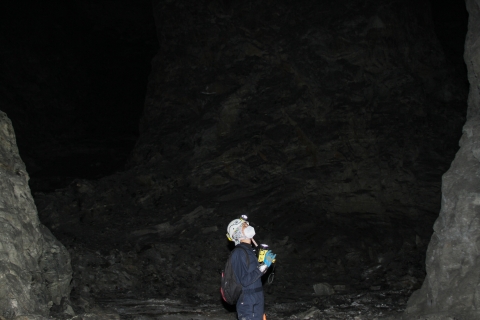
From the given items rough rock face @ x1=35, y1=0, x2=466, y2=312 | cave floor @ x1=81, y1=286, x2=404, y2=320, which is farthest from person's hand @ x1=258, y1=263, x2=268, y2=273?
rough rock face @ x1=35, y1=0, x2=466, y2=312

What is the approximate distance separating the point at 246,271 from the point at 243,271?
3cm

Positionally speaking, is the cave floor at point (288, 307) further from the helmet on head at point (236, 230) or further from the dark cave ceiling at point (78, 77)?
the dark cave ceiling at point (78, 77)

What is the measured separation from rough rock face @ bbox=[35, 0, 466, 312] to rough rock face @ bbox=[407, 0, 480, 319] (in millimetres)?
4028

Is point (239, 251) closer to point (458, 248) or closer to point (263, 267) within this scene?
point (263, 267)

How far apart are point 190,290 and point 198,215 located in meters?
2.70

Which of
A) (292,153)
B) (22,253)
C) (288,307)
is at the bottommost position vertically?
(288,307)

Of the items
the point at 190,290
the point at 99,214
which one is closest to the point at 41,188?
the point at 99,214

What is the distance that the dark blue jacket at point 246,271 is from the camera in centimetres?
566

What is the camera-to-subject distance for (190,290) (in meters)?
10.4

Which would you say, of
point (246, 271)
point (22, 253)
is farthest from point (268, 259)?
point (22, 253)

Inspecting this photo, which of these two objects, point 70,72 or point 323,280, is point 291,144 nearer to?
point 323,280

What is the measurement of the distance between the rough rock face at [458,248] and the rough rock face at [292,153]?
4028mm

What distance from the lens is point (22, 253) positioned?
689cm

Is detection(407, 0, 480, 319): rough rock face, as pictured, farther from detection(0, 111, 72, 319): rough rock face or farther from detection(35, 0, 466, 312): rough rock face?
detection(0, 111, 72, 319): rough rock face
